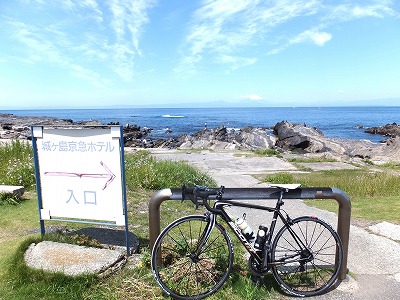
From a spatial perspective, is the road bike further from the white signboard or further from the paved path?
the white signboard

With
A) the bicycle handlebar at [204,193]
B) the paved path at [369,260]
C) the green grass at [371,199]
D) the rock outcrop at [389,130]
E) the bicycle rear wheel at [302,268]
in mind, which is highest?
Answer: the bicycle handlebar at [204,193]

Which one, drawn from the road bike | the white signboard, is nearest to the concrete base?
the white signboard

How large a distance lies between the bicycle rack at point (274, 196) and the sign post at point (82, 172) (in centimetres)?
51

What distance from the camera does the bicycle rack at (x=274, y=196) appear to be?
10.9ft

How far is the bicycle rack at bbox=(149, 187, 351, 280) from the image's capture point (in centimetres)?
333

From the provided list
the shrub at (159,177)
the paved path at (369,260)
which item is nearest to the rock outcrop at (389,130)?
the shrub at (159,177)

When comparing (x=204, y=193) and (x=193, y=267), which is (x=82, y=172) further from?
(x=193, y=267)

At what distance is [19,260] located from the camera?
3586 mm

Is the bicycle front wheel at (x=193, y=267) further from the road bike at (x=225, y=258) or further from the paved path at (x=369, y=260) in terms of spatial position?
the paved path at (x=369, y=260)

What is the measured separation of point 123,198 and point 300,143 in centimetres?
3016

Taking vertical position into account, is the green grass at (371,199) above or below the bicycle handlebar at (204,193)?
below

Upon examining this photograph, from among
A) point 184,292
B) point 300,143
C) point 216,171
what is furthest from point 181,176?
point 300,143

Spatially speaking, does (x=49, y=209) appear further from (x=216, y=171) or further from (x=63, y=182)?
(x=216, y=171)

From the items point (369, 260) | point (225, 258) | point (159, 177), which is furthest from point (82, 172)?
point (159, 177)
